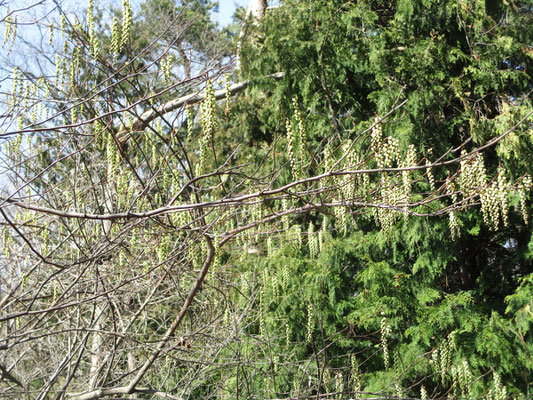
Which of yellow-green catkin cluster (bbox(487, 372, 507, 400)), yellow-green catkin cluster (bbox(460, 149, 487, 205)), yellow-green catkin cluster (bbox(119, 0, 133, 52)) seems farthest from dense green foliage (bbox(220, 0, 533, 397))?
yellow-green catkin cluster (bbox(119, 0, 133, 52))

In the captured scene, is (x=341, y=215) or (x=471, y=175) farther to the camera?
(x=341, y=215)

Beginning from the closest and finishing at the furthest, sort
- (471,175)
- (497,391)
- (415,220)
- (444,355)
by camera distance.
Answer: (471,175)
(497,391)
(444,355)
(415,220)

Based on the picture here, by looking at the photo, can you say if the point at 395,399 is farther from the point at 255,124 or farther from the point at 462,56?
the point at 255,124

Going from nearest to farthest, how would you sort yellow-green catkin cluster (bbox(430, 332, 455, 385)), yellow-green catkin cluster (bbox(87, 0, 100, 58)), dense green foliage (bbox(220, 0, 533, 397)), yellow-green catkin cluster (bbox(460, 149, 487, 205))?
yellow-green catkin cluster (bbox(87, 0, 100, 58))
yellow-green catkin cluster (bbox(460, 149, 487, 205))
yellow-green catkin cluster (bbox(430, 332, 455, 385))
dense green foliage (bbox(220, 0, 533, 397))

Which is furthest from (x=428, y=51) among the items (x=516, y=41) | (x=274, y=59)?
(x=274, y=59)

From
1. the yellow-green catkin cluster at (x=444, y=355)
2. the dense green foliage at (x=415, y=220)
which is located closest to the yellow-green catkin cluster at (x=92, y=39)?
the dense green foliage at (x=415, y=220)

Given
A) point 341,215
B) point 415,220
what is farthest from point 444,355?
point 341,215

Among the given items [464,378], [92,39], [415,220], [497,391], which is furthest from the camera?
[415,220]

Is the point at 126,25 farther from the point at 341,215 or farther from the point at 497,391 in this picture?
the point at 497,391

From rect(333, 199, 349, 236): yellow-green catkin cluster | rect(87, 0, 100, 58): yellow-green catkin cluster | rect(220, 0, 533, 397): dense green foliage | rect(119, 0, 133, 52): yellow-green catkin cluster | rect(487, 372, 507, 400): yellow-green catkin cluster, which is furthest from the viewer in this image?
rect(220, 0, 533, 397): dense green foliage

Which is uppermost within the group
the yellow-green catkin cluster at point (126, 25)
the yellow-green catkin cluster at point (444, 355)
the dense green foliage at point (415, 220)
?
the yellow-green catkin cluster at point (126, 25)

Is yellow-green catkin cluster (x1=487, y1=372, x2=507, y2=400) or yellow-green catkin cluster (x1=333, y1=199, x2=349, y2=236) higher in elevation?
yellow-green catkin cluster (x1=333, y1=199, x2=349, y2=236)

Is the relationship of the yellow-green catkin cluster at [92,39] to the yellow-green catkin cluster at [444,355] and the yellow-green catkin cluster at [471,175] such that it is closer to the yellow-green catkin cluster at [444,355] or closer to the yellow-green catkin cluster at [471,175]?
the yellow-green catkin cluster at [471,175]

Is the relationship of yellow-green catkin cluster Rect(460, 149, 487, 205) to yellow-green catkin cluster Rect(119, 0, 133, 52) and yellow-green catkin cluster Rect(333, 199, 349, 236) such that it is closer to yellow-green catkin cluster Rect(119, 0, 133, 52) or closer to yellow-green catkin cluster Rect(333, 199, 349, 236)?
yellow-green catkin cluster Rect(333, 199, 349, 236)
